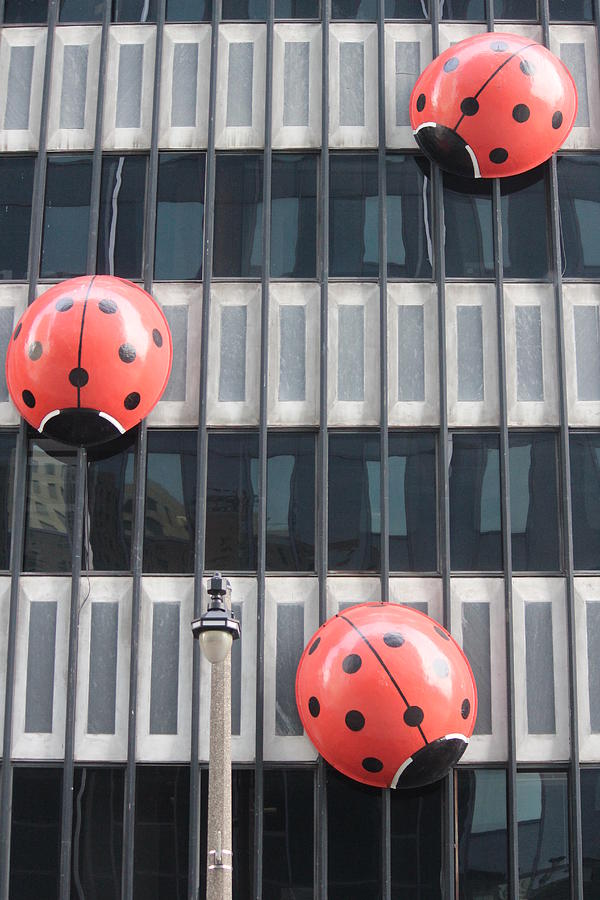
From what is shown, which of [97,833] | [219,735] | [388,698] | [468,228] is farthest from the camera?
[468,228]

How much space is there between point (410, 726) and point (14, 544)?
5.20 m

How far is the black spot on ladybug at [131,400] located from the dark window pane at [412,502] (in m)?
3.10

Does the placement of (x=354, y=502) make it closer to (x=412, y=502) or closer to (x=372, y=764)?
(x=412, y=502)

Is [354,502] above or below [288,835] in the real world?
above

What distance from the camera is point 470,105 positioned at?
17.6 meters

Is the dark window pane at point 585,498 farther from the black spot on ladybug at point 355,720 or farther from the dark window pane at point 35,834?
the dark window pane at point 35,834

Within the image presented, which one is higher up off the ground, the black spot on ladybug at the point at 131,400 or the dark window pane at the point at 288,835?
the black spot on ladybug at the point at 131,400

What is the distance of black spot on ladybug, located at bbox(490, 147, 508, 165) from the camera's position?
58.4ft

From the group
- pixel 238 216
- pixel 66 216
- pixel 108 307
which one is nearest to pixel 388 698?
pixel 108 307

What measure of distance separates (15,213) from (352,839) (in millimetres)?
8775

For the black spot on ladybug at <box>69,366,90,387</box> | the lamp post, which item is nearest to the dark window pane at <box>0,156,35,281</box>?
the black spot on ladybug at <box>69,366,90,387</box>

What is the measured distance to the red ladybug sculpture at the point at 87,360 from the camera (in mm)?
16438

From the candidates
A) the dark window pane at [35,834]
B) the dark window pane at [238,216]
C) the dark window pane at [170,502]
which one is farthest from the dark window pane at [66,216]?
the dark window pane at [35,834]

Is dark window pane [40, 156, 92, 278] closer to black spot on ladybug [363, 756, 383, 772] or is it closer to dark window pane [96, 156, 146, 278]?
dark window pane [96, 156, 146, 278]
